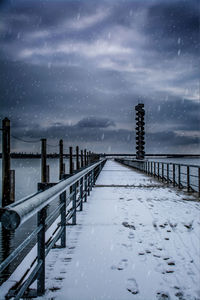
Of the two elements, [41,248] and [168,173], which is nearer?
[41,248]

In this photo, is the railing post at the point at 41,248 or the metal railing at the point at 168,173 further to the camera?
the metal railing at the point at 168,173

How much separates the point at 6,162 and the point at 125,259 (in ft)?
22.5

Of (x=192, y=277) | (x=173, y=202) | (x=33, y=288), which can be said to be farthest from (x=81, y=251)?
(x=173, y=202)

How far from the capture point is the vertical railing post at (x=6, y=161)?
9297mm

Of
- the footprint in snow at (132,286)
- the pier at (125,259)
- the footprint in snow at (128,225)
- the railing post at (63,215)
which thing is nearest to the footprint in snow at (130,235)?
the pier at (125,259)

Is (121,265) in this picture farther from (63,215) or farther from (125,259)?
(63,215)

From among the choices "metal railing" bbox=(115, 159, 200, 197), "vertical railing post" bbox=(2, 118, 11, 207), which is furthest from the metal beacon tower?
"vertical railing post" bbox=(2, 118, 11, 207)

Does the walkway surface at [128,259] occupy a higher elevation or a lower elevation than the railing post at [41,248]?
lower

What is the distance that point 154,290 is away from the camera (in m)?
2.96

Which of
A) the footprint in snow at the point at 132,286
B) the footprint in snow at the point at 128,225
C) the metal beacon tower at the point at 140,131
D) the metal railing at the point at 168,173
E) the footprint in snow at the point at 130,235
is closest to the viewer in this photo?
the footprint in snow at the point at 132,286

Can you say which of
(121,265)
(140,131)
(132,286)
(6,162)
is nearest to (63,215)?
(121,265)

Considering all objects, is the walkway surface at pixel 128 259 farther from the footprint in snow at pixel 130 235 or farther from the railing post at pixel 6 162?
the railing post at pixel 6 162

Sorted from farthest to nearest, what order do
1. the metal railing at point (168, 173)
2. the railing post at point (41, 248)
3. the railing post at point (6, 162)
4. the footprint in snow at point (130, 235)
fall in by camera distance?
the metal railing at point (168, 173) < the railing post at point (6, 162) < the footprint in snow at point (130, 235) < the railing post at point (41, 248)

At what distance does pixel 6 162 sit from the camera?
9469 millimetres
